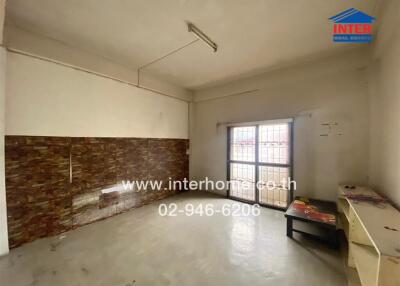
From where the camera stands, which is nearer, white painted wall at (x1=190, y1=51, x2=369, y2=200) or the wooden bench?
the wooden bench

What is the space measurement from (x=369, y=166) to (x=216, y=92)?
146 inches

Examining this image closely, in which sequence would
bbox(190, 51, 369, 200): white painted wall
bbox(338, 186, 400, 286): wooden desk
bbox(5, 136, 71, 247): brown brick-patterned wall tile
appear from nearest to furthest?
bbox(338, 186, 400, 286): wooden desk, bbox(5, 136, 71, 247): brown brick-patterned wall tile, bbox(190, 51, 369, 200): white painted wall

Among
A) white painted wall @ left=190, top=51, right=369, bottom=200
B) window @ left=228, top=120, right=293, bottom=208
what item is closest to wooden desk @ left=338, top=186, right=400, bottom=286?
white painted wall @ left=190, top=51, right=369, bottom=200

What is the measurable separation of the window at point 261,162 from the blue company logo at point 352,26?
64.2 inches

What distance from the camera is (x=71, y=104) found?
115 inches

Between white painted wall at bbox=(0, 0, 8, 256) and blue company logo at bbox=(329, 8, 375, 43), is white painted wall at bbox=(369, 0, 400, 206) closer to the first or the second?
blue company logo at bbox=(329, 8, 375, 43)

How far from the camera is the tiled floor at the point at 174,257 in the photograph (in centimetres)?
186

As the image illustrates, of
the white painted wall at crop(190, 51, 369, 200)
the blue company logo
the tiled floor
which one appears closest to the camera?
the tiled floor

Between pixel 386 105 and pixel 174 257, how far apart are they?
3.61 metres

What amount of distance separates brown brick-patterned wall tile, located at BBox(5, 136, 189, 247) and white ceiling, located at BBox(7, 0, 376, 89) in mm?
1705

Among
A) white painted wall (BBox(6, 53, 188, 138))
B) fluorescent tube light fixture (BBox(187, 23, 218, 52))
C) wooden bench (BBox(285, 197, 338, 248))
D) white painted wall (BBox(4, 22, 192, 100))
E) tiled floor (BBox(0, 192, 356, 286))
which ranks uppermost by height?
fluorescent tube light fixture (BBox(187, 23, 218, 52))

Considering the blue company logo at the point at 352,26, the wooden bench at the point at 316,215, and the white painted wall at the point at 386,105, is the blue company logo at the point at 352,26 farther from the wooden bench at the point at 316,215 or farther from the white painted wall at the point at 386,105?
the wooden bench at the point at 316,215

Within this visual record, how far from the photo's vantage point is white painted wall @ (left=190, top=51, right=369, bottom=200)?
3023mm

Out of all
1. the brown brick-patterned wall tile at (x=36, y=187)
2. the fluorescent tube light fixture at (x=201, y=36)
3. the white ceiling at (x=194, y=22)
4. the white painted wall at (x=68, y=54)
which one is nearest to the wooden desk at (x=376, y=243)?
the white ceiling at (x=194, y=22)
